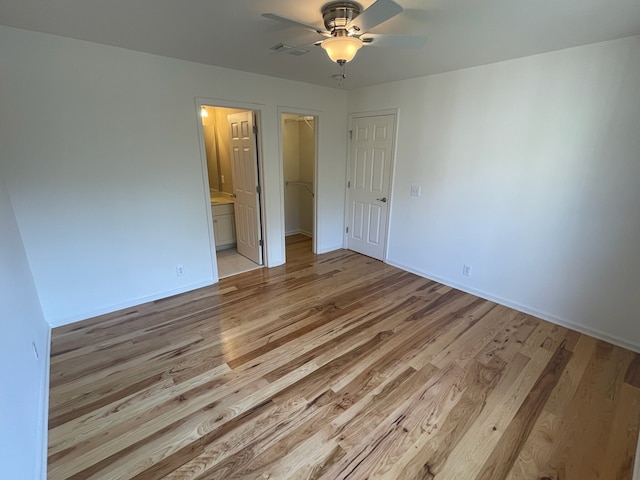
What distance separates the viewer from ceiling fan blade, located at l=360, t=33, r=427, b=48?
1770 mm

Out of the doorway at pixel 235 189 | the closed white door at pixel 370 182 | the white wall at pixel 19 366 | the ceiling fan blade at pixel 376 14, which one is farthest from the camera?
the closed white door at pixel 370 182

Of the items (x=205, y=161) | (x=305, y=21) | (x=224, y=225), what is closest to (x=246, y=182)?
(x=205, y=161)

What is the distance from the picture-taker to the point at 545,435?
1.72 meters

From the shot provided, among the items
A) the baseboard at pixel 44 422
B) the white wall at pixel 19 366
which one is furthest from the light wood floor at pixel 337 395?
the white wall at pixel 19 366

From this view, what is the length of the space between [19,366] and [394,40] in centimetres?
283

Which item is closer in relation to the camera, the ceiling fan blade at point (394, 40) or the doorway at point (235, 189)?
the ceiling fan blade at point (394, 40)

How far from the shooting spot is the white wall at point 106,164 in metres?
2.30

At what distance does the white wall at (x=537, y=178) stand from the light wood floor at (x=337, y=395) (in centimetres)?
42

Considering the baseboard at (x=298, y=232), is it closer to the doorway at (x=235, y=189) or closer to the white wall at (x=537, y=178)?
the doorway at (x=235, y=189)

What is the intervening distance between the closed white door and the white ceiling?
1.25m

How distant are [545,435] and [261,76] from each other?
13.2 feet

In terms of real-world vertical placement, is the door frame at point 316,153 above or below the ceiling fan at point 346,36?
below

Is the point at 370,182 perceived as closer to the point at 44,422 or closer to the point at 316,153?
the point at 316,153

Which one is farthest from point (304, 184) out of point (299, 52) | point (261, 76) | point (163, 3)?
point (163, 3)
